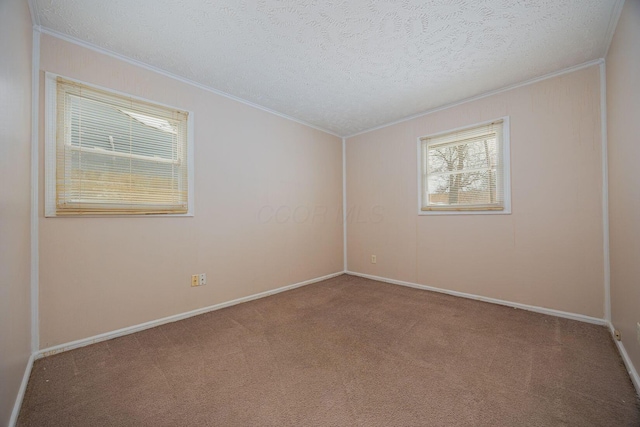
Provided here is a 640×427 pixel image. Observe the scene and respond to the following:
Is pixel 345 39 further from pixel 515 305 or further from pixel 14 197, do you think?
pixel 515 305

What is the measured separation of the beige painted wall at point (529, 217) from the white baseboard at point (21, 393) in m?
3.74

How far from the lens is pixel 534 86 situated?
2682mm

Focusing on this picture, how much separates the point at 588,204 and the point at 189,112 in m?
4.09

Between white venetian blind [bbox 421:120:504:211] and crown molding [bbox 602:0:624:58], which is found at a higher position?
crown molding [bbox 602:0:624:58]

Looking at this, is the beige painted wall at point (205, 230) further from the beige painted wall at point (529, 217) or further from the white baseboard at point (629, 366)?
the white baseboard at point (629, 366)

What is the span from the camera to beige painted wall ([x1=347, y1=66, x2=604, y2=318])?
2.40m

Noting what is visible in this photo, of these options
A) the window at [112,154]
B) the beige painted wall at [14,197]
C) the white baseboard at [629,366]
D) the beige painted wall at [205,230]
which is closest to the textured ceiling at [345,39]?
the beige painted wall at [205,230]

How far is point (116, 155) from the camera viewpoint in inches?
88.0

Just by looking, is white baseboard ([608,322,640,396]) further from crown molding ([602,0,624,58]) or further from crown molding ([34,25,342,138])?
crown molding ([34,25,342,138])

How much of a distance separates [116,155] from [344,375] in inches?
103

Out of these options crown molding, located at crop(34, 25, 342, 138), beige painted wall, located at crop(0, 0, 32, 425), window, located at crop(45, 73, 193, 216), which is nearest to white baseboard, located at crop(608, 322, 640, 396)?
beige painted wall, located at crop(0, 0, 32, 425)

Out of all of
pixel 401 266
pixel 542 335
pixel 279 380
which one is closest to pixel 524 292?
pixel 542 335

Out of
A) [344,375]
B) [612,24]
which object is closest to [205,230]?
[344,375]

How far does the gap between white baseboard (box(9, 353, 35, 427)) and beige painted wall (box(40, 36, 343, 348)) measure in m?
0.20
